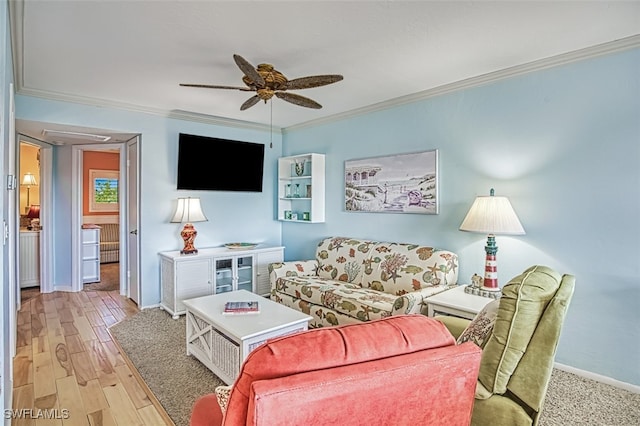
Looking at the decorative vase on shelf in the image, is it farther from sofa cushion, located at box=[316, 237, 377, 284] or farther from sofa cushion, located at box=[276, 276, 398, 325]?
sofa cushion, located at box=[276, 276, 398, 325]

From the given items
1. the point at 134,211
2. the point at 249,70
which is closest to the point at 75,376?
the point at 134,211

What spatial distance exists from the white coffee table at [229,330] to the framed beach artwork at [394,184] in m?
1.70

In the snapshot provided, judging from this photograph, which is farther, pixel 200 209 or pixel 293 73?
pixel 200 209

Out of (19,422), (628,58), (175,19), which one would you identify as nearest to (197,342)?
(19,422)

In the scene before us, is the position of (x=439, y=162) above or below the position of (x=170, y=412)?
above

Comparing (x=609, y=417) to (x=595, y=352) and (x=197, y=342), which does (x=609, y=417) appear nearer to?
(x=595, y=352)

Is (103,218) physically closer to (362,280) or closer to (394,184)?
(362,280)

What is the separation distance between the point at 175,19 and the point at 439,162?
2517 mm

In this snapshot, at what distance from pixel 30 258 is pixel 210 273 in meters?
2.91

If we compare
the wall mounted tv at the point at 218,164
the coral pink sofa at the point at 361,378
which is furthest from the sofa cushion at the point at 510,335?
the wall mounted tv at the point at 218,164

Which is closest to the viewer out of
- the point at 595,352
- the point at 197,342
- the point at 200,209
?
the point at 595,352

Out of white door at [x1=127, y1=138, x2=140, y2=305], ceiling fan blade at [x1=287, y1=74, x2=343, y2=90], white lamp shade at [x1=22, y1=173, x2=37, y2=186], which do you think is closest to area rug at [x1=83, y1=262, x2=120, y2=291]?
white door at [x1=127, y1=138, x2=140, y2=305]

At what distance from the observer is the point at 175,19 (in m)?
2.18

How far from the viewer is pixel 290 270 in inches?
161
